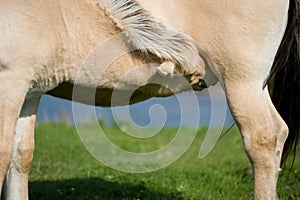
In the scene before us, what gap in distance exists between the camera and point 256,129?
4156 mm

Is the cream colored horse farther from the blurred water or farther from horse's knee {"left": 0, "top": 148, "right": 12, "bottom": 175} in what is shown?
the blurred water

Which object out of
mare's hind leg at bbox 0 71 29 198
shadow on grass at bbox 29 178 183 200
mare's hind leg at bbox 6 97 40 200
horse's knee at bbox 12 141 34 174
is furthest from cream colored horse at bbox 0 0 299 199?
shadow on grass at bbox 29 178 183 200

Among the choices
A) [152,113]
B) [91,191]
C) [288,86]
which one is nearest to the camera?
[152,113]

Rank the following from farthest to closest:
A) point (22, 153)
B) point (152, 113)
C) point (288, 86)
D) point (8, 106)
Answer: point (288, 86) → point (152, 113) → point (22, 153) → point (8, 106)

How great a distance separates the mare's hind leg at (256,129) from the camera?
4.16 meters

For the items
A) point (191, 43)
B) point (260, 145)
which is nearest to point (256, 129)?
point (260, 145)

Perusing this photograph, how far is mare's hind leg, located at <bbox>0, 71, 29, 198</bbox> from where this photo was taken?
12.8 feet

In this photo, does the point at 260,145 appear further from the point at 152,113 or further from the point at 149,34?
the point at 149,34

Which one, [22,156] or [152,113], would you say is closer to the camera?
[22,156]

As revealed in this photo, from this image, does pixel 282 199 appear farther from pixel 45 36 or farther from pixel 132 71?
pixel 45 36

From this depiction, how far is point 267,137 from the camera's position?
4168 mm

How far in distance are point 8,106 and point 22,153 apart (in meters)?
0.68

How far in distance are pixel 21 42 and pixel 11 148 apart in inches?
25.5

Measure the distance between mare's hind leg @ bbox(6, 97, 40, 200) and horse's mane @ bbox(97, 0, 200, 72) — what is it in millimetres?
802
